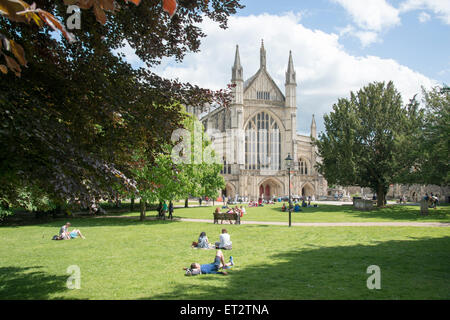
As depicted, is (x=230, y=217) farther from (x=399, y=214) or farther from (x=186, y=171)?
(x=399, y=214)

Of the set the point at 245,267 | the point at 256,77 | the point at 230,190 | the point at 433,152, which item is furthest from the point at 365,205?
the point at 256,77

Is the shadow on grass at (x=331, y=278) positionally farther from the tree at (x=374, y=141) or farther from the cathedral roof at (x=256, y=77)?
the cathedral roof at (x=256, y=77)

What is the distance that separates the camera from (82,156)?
188 inches

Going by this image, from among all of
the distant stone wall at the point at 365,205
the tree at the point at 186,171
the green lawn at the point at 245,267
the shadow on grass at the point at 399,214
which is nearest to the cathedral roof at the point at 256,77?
the tree at the point at 186,171

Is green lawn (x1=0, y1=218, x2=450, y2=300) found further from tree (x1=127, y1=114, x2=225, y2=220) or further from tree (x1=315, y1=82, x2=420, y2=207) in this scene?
tree (x1=315, y1=82, x2=420, y2=207)

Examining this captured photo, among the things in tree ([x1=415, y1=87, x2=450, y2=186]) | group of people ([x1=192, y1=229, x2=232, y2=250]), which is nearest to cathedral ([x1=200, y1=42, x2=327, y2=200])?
tree ([x1=415, y1=87, x2=450, y2=186])

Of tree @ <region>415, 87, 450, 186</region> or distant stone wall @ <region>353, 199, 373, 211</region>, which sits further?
distant stone wall @ <region>353, 199, 373, 211</region>

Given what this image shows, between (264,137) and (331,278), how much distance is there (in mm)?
54377

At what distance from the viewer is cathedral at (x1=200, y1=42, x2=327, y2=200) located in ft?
192

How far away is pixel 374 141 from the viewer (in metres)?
33.9

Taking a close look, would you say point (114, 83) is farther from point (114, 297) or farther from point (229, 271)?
point (229, 271)

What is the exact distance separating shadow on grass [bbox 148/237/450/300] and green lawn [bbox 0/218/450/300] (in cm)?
2

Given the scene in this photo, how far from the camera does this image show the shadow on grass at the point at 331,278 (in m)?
6.65
